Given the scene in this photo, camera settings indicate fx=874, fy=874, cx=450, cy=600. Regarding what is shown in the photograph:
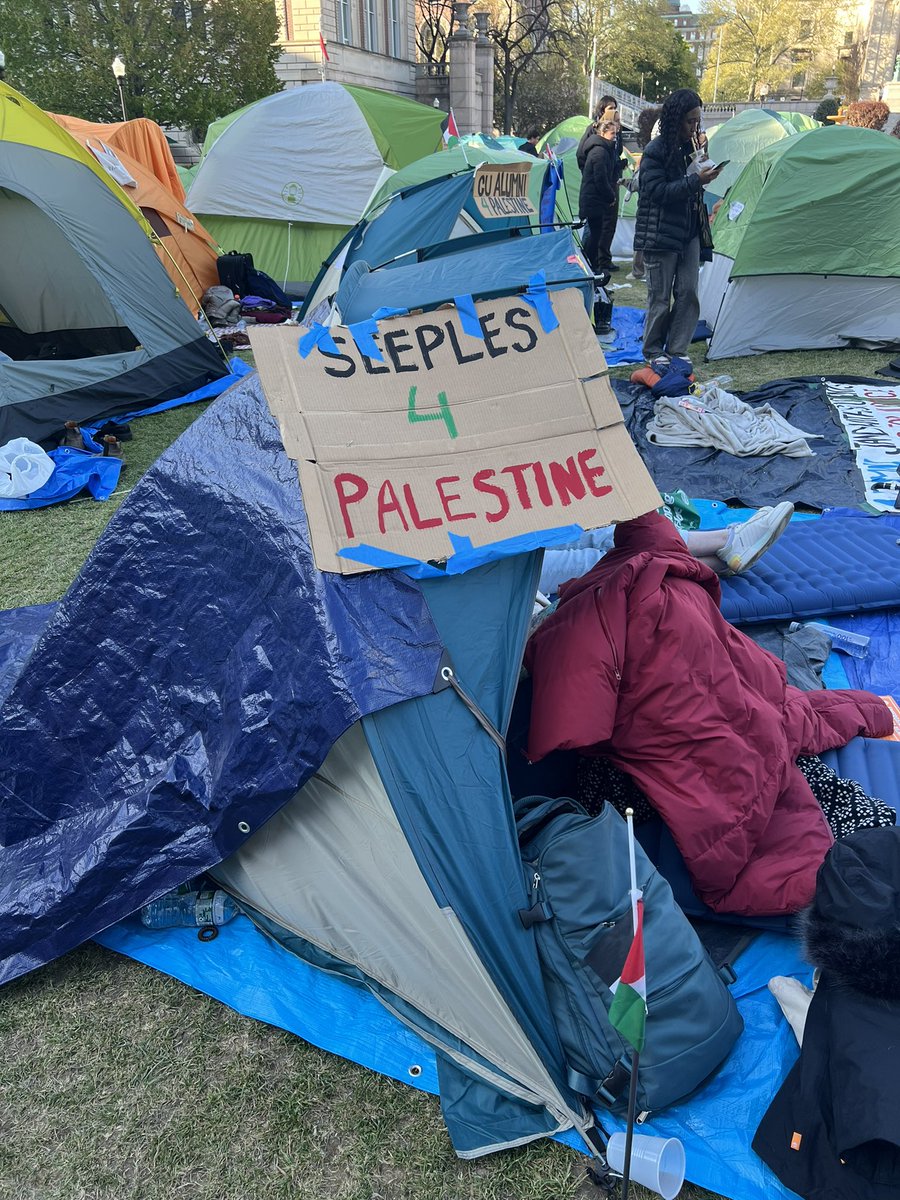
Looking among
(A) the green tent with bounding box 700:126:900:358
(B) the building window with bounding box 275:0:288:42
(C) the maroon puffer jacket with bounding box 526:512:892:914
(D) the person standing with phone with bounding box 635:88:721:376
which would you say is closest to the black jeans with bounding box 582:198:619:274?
(A) the green tent with bounding box 700:126:900:358

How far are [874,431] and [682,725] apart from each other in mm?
4430

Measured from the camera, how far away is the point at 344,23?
87.1 ft

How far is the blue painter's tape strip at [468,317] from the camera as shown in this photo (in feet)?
7.17

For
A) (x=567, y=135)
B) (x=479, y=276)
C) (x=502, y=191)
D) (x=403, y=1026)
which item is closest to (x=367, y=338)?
(x=479, y=276)

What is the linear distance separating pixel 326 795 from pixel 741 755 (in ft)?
3.35

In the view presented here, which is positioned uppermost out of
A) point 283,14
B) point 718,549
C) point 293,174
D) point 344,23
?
point 283,14

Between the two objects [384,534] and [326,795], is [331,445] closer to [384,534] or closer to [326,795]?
[384,534]

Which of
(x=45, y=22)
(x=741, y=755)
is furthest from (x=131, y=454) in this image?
(x=45, y=22)

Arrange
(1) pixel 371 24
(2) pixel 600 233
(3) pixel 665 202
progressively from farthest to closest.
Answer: (1) pixel 371 24
(2) pixel 600 233
(3) pixel 665 202

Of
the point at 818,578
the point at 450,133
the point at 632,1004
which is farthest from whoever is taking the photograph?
the point at 450,133

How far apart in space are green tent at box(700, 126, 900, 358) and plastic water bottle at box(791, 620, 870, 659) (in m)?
4.78

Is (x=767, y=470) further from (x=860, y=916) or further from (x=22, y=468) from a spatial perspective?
(x=22, y=468)

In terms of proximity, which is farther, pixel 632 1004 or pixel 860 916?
pixel 860 916

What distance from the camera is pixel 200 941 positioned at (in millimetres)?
2344
